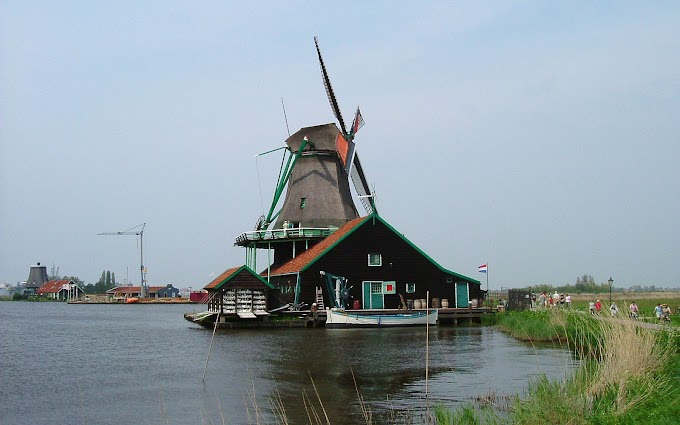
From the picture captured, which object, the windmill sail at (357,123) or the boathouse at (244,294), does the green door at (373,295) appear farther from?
the windmill sail at (357,123)

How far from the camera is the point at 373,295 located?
34656mm

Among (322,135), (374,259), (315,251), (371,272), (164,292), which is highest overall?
(322,135)

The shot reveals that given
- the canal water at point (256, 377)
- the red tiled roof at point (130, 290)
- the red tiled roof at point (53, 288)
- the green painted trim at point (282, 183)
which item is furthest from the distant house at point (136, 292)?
the canal water at point (256, 377)

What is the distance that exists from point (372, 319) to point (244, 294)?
19.8 ft

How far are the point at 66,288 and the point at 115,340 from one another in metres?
105

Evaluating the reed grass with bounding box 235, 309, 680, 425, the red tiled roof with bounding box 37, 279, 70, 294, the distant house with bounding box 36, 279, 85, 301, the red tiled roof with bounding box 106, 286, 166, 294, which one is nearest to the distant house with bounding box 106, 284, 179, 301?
the red tiled roof with bounding box 106, 286, 166, 294

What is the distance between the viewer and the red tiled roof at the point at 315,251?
34281mm

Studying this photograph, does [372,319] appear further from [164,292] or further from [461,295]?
[164,292]

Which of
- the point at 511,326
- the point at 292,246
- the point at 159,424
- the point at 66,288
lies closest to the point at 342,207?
the point at 292,246

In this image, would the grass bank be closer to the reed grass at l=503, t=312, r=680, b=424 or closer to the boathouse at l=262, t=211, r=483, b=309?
the reed grass at l=503, t=312, r=680, b=424

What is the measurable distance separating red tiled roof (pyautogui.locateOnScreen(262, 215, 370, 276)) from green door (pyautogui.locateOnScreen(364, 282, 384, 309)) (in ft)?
8.53

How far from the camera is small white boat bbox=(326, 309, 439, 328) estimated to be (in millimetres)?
30719

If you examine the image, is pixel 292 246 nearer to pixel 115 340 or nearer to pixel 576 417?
pixel 115 340

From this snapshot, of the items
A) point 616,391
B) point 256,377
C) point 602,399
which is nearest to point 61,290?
point 256,377
